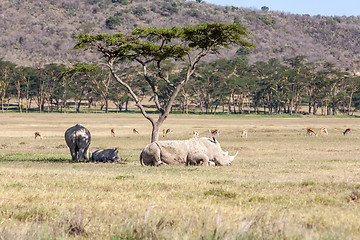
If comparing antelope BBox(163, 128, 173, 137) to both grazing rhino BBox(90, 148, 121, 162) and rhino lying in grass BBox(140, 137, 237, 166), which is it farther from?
rhino lying in grass BBox(140, 137, 237, 166)

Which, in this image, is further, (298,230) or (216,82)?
(216,82)

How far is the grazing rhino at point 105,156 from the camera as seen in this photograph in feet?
74.4

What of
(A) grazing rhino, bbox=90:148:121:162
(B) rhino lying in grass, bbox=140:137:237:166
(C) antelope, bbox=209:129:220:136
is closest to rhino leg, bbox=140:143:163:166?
(B) rhino lying in grass, bbox=140:137:237:166

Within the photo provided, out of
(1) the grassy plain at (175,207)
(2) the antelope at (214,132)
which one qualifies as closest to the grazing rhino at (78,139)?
(1) the grassy plain at (175,207)

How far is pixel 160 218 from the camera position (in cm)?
771

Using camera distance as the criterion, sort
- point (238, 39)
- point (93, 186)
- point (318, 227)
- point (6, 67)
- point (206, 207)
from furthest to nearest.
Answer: point (6, 67), point (238, 39), point (93, 186), point (206, 207), point (318, 227)

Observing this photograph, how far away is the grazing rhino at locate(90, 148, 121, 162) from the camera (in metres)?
22.7

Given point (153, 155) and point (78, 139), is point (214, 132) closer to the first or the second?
point (78, 139)

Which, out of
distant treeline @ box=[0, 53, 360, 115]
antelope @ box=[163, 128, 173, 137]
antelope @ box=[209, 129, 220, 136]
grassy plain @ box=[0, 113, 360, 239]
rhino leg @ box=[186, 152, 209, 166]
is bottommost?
antelope @ box=[163, 128, 173, 137]

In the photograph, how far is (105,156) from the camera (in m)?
22.8

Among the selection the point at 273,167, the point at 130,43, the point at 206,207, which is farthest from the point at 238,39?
the point at 206,207

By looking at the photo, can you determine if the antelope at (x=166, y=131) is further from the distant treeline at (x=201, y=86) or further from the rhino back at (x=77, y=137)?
the distant treeline at (x=201, y=86)

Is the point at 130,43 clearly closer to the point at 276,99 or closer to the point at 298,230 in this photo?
the point at 298,230

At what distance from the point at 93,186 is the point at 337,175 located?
807 centimetres
